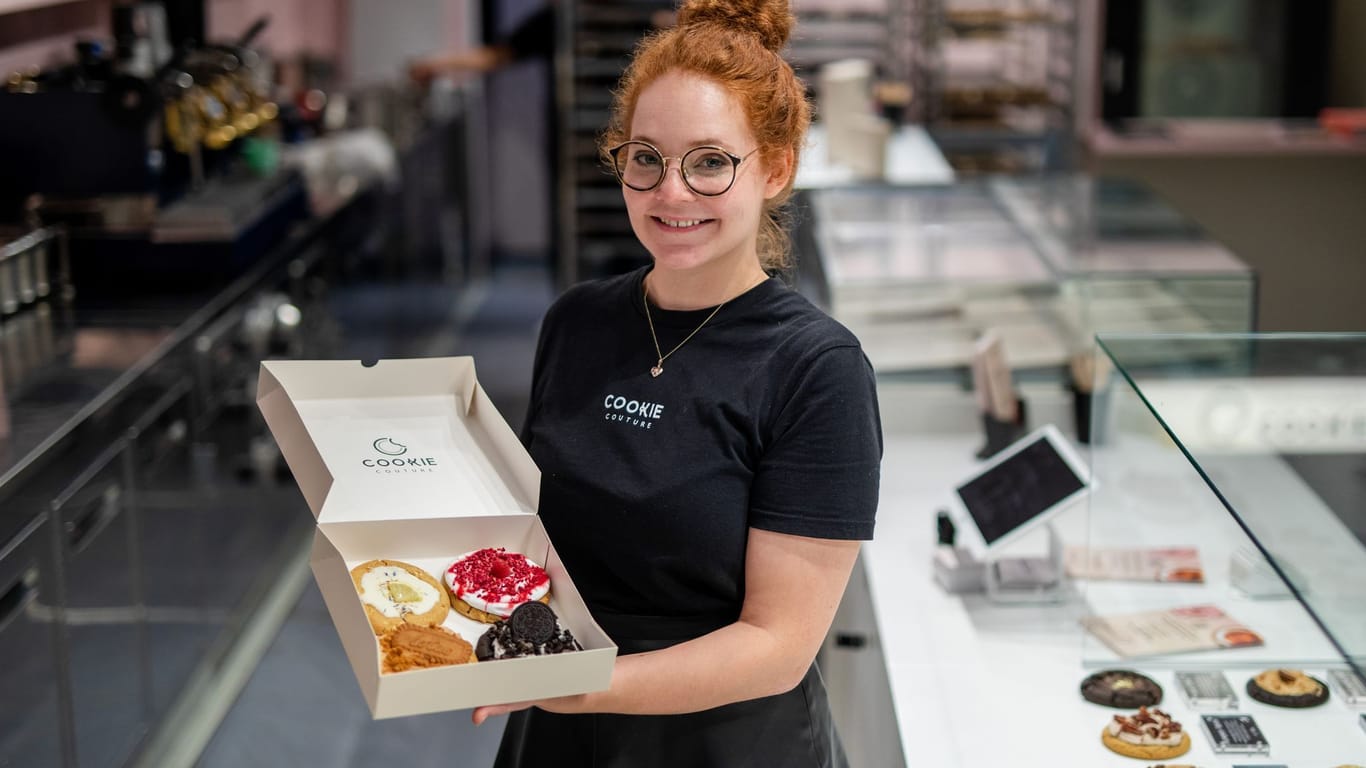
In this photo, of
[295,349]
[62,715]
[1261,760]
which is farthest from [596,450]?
[295,349]

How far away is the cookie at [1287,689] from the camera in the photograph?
2.16 meters

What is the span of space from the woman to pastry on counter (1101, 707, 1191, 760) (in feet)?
1.92

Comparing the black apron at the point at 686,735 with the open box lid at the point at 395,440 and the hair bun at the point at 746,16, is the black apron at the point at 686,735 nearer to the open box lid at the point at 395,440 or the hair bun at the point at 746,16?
the open box lid at the point at 395,440

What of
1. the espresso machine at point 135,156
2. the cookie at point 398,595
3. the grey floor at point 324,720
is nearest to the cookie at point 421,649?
the cookie at point 398,595

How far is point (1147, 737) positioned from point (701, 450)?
927mm

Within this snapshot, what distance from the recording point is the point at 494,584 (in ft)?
5.33

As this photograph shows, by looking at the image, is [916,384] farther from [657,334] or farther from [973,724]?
[657,334]

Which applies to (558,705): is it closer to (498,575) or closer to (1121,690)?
(498,575)

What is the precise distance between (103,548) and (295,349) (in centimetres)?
153

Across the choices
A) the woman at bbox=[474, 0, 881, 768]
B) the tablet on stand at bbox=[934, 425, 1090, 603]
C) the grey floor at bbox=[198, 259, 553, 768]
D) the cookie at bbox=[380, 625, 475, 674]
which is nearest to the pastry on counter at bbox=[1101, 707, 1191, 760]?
the tablet on stand at bbox=[934, 425, 1090, 603]

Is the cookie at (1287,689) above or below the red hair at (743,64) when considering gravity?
below

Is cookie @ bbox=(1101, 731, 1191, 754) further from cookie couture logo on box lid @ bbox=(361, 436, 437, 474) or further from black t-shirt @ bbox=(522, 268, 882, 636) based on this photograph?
cookie couture logo on box lid @ bbox=(361, 436, 437, 474)

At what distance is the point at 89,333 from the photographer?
3428 millimetres

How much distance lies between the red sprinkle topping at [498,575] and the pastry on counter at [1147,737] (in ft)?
3.14
